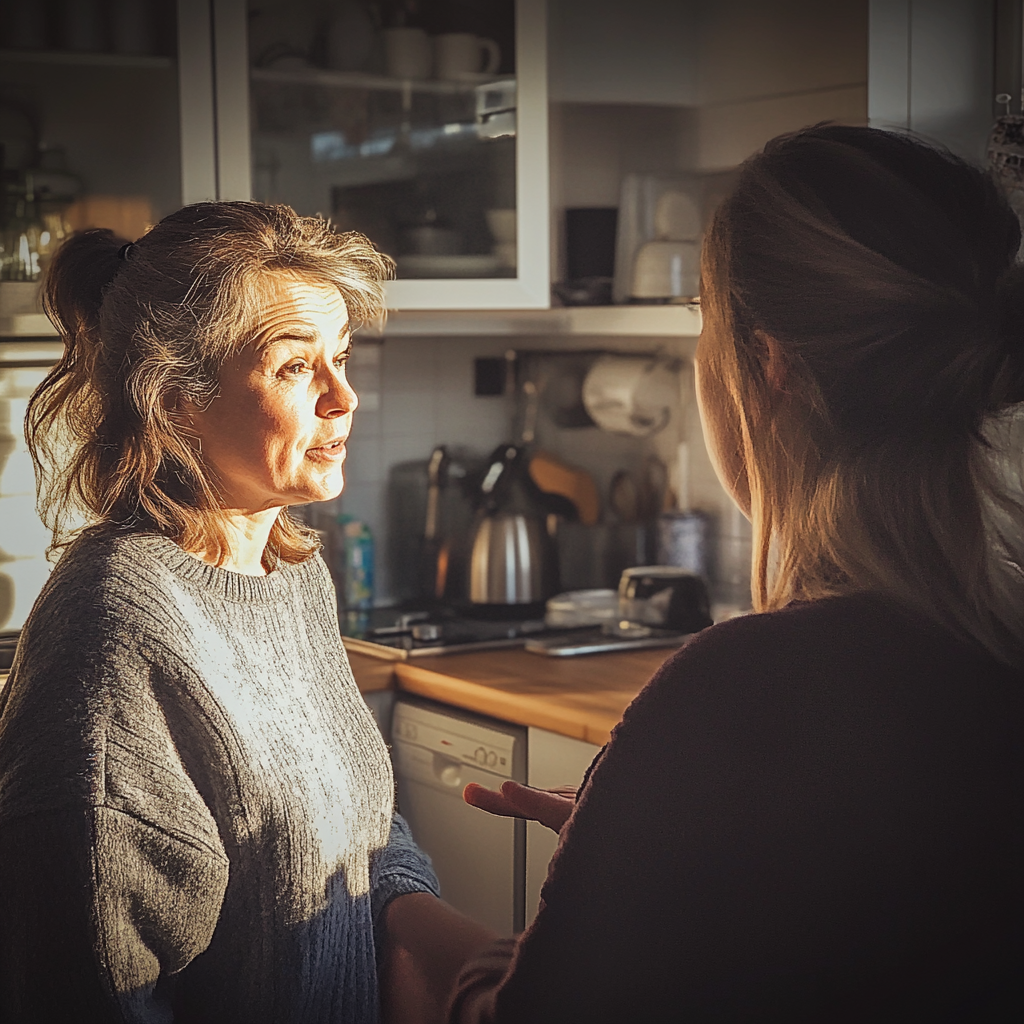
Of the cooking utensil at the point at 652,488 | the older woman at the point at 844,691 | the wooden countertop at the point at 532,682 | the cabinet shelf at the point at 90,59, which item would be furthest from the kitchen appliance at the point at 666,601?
the older woman at the point at 844,691

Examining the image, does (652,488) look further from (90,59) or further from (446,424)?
(90,59)

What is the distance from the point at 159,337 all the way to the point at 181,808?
39cm

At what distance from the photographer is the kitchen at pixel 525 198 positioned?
7.09ft

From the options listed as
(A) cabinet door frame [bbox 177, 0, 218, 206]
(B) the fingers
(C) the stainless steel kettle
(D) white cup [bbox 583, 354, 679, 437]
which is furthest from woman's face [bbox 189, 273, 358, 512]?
(D) white cup [bbox 583, 354, 679, 437]

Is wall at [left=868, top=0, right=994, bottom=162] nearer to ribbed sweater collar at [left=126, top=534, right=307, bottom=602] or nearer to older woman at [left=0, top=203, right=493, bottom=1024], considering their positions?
older woman at [left=0, top=203, right=493, bottom=1024]

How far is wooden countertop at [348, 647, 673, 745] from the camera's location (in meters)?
1.96

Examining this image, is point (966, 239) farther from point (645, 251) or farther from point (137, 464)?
point (645, 251)

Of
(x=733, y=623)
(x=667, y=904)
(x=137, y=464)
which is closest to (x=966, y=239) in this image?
(x=733, y=623)

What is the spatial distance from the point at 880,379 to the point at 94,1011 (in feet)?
2.33

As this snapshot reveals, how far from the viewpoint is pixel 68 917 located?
960 mm


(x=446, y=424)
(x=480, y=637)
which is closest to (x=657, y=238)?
(x=446, y=424)

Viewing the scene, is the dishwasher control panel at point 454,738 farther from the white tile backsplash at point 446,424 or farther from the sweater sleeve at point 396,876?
the sweater sleeve at point 396,876

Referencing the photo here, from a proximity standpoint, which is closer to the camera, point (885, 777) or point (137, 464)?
point (885, 777)

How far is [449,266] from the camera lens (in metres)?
2.46
